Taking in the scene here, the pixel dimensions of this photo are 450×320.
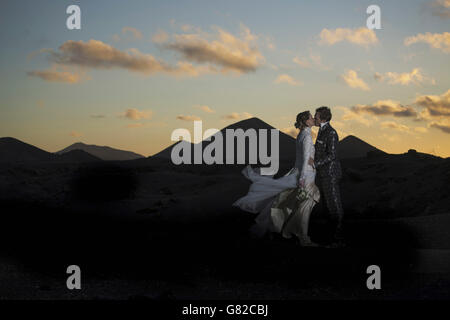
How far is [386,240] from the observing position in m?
12.0

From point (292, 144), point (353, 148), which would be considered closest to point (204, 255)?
point (292, 144)

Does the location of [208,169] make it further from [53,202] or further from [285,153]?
[53,202]

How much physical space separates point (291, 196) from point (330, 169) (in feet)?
3.15

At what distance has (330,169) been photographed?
919 centimetres

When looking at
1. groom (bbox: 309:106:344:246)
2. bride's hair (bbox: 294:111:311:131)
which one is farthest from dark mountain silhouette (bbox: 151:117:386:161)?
groom (bbox: 309:106:344:246)

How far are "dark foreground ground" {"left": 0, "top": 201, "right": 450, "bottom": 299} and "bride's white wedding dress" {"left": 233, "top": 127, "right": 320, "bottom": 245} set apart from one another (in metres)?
0.29

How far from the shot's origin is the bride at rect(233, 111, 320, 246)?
365 inches

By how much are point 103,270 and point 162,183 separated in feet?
58.8

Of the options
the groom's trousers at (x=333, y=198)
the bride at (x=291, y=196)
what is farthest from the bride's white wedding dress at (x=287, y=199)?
the groom's trousers at (x=333, y=198)

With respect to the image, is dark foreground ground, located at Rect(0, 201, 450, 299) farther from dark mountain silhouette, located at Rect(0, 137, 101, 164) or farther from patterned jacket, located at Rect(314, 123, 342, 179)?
dark mountain silhouette, located at Rect(0, 137, 101, 164)
